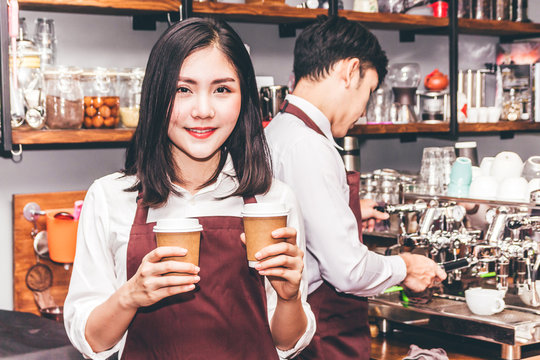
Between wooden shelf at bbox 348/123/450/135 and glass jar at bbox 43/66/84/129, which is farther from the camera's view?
wooden shelf at bbox 348/123/450/135

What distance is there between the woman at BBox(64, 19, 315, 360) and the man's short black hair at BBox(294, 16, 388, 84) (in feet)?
2.19

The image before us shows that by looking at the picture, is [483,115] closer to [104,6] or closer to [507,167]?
[507,167]

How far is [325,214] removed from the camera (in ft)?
6.40

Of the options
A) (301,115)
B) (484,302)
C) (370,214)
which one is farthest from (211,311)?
(370,214)

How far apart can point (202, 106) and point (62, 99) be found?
127 centimetres

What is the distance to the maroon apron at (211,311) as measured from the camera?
1.50 m

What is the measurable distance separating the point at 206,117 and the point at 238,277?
36 cm

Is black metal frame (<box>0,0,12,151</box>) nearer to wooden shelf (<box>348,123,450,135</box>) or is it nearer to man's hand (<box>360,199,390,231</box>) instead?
man's hand (<box>360,199,390,231</box>)

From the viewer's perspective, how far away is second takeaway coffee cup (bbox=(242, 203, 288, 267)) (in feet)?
4.26

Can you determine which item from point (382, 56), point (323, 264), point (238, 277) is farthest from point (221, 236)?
point (382, 56)

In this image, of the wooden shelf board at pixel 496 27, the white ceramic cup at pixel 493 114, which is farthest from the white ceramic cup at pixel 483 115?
the wooden shelf board at pixel 496 27

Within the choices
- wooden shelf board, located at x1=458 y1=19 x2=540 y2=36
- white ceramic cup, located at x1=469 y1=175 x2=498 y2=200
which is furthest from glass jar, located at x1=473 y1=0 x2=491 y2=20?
white ceramic cup, located at x1=469 y1=175 x2=498 y2=200

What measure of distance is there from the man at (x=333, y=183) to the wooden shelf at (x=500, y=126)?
132 centimetres

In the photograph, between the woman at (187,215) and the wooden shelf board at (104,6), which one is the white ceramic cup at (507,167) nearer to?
the wooden shelf board at (104,6)
